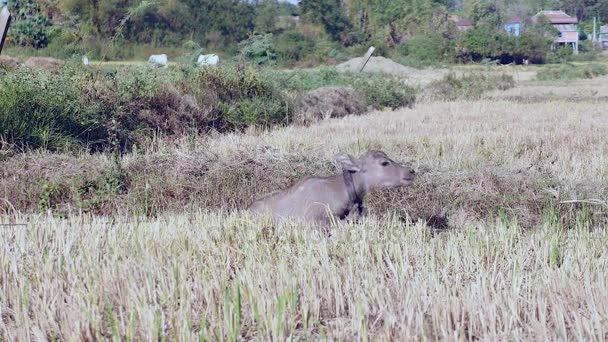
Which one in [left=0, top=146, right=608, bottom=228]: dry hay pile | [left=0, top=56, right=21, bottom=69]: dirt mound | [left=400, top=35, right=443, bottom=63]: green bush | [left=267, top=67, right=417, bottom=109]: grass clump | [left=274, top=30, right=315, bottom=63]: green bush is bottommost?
[left=400, top=35, right=443, bottom=63]: green bush

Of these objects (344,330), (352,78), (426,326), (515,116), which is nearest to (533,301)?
(426,326)

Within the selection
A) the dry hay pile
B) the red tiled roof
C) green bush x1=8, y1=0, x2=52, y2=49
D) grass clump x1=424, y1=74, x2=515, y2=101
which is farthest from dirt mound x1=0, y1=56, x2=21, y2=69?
the red tiled roof

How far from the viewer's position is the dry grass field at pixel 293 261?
4.39 m

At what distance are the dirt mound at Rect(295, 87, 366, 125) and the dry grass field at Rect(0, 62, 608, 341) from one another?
24.5ft

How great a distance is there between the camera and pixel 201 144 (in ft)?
39.0

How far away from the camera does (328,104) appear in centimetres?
1911

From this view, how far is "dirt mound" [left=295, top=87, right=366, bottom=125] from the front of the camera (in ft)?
58.5

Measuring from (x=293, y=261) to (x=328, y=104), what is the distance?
13.6 meters

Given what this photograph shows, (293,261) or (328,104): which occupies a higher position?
(293,261)

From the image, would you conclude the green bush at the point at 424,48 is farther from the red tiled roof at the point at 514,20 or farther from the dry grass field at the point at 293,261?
the dry grass field at the point at 293,261

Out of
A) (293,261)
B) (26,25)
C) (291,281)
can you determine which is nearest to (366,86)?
A: (26,25)

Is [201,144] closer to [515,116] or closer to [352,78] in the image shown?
[515,116]

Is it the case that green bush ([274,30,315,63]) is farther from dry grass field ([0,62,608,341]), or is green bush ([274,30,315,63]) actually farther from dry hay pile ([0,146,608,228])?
dry grass field ([0,62,608,341])

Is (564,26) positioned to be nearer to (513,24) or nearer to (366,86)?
(513,24)
